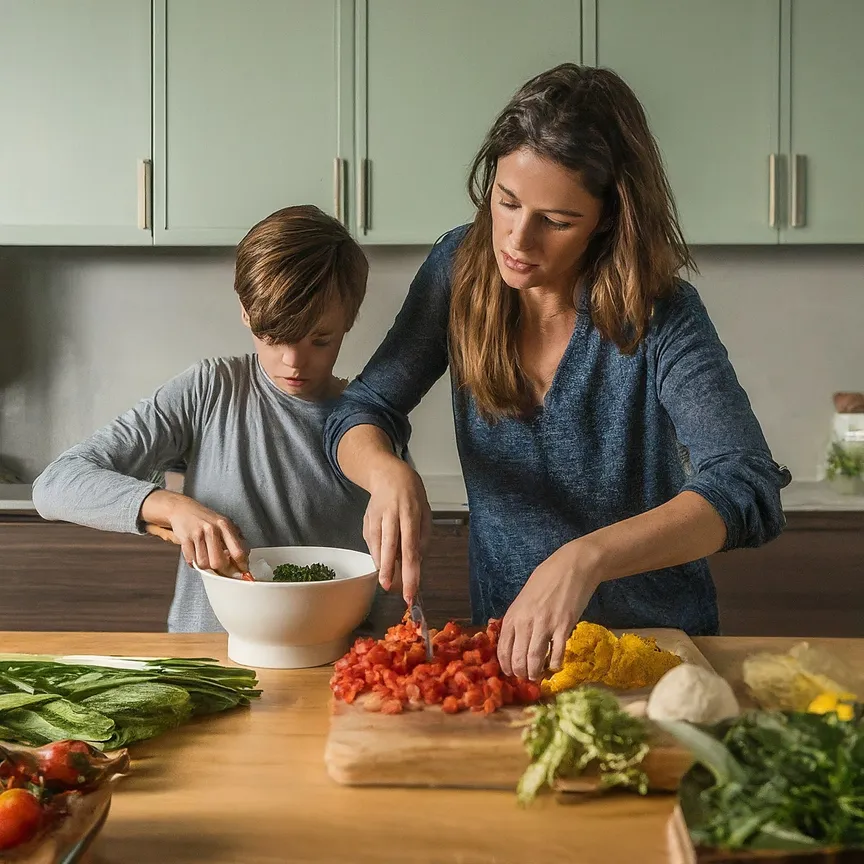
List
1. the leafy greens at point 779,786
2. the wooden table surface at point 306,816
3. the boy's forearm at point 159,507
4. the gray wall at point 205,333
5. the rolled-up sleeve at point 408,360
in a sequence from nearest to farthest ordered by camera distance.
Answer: the leafy greens at point 779,786 < the wooden table surface at point 306,816 < the boy's forearm at point 159,507 < the rolled-up sleeve at point 408,360 < the gray wall at point 205,333

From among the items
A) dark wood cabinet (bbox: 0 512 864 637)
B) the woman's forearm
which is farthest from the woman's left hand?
dark wood cabinet (bbox: 0 512 864 637)

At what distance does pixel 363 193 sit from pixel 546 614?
7.20ft

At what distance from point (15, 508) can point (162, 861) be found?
2.17 m

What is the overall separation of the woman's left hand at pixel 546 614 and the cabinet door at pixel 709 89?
2.16 meters

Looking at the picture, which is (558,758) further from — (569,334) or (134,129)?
(134,129)

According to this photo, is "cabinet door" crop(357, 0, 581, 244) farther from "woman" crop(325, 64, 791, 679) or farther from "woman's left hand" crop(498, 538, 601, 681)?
"woman's left hand" crop(498, 538, 601, 681)

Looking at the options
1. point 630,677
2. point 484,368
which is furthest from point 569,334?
point 630,677

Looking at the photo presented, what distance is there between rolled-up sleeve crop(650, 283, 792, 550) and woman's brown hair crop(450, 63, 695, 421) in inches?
2.0

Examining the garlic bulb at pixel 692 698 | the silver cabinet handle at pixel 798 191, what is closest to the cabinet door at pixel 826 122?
the silver cabinet handle at pixel 798 191

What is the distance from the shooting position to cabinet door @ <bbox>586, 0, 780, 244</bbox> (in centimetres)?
301

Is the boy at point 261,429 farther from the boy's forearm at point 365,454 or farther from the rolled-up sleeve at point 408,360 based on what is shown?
the boy's forearm at point 365,454

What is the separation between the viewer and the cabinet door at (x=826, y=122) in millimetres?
3010

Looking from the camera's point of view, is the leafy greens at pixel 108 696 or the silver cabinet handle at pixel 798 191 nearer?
the leafy greens at pixel 108 696

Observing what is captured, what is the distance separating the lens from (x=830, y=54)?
302 centimetres
